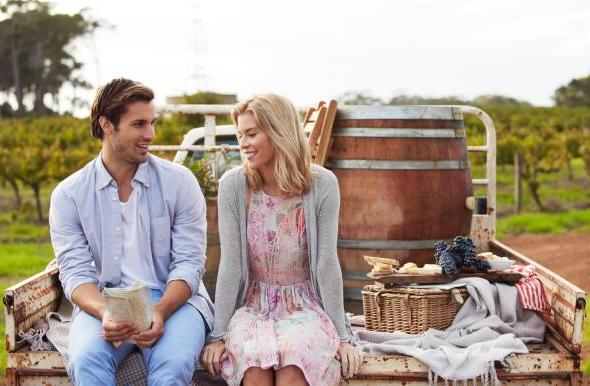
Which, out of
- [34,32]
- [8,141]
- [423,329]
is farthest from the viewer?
[34,32]

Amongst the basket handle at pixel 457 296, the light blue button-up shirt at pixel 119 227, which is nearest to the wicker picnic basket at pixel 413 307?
the basket handle at pixel 457 296

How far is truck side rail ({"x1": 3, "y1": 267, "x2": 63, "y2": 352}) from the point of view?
142 inches

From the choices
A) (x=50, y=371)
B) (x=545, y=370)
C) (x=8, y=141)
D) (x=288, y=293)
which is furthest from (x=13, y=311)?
(x=8, y=141)

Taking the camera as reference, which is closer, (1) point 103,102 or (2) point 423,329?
(1) point 103,102

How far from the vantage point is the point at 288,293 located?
11.9 feet

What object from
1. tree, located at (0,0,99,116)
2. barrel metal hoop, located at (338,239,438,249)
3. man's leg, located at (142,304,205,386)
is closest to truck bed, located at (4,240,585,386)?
man's leg, located at (142,304,205,386)

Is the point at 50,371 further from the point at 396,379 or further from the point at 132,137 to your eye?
the point at 396,379

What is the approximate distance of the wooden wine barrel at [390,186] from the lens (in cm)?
476

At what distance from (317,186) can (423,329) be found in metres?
0.91

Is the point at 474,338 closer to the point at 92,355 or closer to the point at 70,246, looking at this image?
the point at 92,355

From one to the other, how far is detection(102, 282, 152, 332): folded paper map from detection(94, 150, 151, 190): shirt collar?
62 centimetres

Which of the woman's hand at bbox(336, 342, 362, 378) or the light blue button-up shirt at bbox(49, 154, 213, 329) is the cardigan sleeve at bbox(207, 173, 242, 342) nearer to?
the light blue button-up shirt at bbox(49, 154, 213, 329)

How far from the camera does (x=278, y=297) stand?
11.9 ft

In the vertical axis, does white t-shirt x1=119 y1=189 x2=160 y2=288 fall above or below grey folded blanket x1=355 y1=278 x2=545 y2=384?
above
